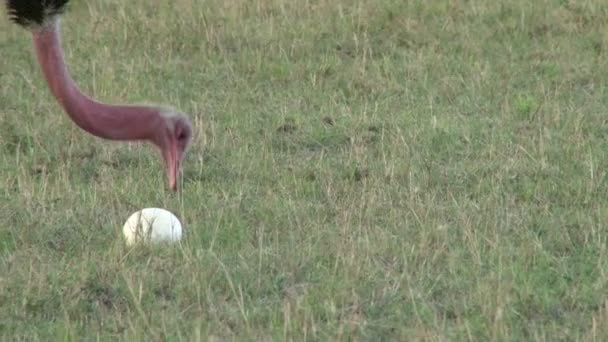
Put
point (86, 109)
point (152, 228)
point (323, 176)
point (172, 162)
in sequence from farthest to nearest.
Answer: point (323, 176) < point (172, 162) < point (152, 228) < point (86, 109)

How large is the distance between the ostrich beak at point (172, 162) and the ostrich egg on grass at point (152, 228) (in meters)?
0.15

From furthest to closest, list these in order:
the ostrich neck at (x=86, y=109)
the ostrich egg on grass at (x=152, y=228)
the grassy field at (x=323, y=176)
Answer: the ostrich egg on grass at (x=152, y=228) → the ostrich neck at (x=86, y=109) → the grassy field at (x=323, y=176)

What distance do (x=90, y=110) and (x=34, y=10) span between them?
45 cm

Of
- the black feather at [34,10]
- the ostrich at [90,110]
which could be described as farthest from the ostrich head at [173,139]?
the black feather at [34,10]

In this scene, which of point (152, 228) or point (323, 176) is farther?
point (323, 176)

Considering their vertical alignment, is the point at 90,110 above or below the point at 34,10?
below

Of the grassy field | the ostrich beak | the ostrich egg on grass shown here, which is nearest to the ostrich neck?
the ostrich beak

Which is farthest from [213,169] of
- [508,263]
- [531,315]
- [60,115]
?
[531,315]

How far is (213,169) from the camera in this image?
6246mm

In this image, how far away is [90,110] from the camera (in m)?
4.80

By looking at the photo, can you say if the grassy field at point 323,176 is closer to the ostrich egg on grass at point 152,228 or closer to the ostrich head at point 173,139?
the ostrich egg on grass at point 152,228

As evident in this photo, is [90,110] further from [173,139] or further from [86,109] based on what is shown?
[173,139]

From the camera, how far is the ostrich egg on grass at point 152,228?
4930mm

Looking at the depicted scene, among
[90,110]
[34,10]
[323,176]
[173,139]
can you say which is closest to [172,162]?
[173,139]
